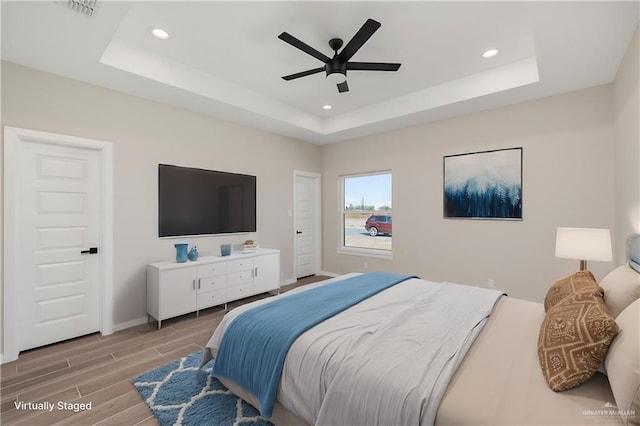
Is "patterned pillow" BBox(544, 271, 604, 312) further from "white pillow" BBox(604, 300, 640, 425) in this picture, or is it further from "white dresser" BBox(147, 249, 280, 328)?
"white dresser" BBox(147, 249, 280, 328)

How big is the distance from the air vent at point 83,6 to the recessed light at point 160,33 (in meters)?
0.60

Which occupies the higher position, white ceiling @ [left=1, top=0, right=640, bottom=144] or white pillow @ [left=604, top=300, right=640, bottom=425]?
white ceiling @ [left=1, top=0, right=640, bottom=144]

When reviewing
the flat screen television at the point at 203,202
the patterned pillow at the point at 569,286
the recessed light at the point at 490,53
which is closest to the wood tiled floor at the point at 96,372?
the flat screen television at the point at 203,202

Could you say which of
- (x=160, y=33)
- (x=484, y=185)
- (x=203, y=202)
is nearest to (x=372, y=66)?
(x=160, y=33)

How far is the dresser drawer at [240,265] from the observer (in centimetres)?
380

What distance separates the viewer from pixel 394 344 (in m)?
1.50

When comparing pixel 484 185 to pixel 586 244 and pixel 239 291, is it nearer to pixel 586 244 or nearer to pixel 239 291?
pixel 586 244

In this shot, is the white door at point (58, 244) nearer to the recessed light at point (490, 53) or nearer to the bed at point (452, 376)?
the bed at point (452, 376)

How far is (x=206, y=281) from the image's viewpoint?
354 centimetres

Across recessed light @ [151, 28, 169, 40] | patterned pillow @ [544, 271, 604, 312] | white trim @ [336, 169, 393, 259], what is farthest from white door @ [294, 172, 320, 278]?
patterned pillow @ [544, 271, 604, 312]

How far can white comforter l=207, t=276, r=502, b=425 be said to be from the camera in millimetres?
1163

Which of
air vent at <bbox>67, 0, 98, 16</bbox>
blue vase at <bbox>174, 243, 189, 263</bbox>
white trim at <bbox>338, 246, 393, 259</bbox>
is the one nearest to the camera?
air vent at <bbox>67, 0, 98, 16</bbox>

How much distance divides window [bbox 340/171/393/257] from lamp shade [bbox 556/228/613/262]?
2438 mm

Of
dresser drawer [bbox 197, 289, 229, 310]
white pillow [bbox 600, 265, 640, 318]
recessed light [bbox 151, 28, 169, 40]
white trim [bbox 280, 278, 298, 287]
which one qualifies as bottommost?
white trim [bbox 280, 278, 298, 287]
